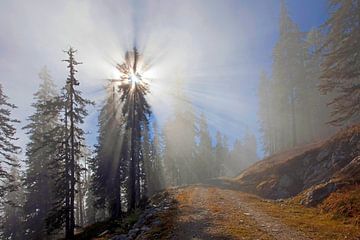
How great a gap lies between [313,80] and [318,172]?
114ft

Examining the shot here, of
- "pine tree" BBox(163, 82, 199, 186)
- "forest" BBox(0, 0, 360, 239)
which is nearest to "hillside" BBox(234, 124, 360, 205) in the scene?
Result: "forest" BBox(0, 0, 360, 239)

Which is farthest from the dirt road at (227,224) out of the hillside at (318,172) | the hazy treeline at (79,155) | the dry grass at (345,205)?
the hazy treeline at (79,155)

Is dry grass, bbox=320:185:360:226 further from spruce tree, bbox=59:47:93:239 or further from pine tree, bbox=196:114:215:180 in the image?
pine tree, bbox=196:114:215:180

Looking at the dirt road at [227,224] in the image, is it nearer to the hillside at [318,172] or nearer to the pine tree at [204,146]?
the hillside at [318,172]

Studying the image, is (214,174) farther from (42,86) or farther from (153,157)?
(42,86)

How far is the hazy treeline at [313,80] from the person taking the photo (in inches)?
862

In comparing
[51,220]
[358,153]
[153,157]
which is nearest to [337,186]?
[358,153]

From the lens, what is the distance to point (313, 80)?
5253 cm

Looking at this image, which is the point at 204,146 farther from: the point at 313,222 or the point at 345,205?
the point at 313,222

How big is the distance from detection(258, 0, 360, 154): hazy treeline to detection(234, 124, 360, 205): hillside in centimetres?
181

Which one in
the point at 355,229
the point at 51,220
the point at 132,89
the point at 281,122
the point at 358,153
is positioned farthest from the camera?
the point at 281,122

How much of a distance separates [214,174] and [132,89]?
186 ft

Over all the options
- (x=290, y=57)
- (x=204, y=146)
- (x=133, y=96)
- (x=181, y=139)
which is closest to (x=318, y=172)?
(x=133, y=96)

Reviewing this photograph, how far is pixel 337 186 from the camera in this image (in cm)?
1641
